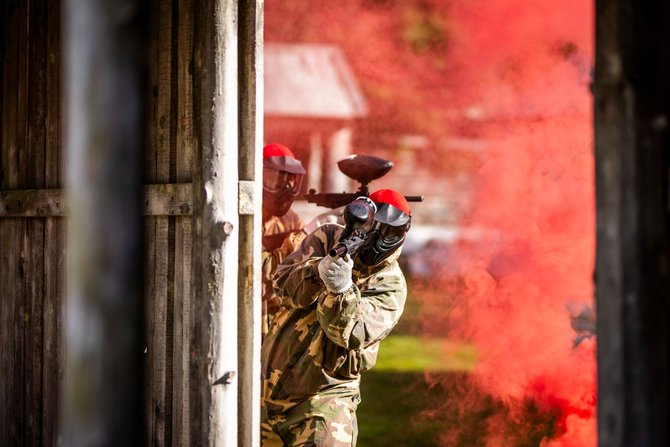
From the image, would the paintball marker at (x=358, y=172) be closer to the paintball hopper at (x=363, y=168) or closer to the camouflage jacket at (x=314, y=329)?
the paintball hopper at (x=363, y=168)

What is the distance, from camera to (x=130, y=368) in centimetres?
268

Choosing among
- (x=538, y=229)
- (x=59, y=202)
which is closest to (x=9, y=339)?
(x=59, y=202)

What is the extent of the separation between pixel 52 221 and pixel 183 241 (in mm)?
1051

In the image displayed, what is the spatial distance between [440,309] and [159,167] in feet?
A: 40.6

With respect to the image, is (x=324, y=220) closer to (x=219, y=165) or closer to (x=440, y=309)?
(x=219, y=165)

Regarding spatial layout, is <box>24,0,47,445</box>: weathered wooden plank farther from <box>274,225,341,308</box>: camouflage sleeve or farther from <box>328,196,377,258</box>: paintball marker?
<box>328,196,377,258</box>: paintball marker

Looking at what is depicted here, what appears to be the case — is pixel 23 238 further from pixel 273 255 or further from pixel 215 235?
pixel 273 255

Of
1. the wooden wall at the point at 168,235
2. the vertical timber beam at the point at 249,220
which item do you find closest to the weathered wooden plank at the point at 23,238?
the wooden wall at the point at 168,235

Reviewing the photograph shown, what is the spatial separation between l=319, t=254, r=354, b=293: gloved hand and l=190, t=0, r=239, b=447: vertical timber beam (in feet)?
2.81

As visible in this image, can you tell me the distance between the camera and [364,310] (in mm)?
4910

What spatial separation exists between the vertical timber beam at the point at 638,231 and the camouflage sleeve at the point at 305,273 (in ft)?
7.52

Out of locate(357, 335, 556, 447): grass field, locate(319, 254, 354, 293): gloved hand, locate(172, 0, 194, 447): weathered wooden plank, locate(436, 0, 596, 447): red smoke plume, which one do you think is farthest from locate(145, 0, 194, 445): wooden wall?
locate(436, 0, 596, 447): red smoke plume

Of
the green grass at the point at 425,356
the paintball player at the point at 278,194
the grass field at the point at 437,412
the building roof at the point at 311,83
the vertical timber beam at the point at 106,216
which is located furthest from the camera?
the building roof at the point at 311,83

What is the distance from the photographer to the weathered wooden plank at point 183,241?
4098mm
